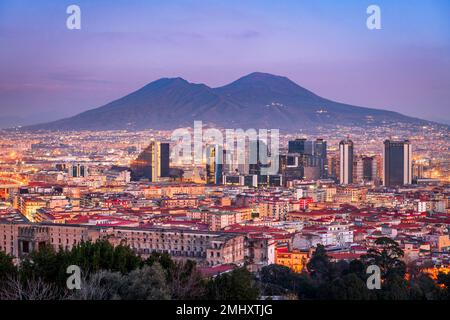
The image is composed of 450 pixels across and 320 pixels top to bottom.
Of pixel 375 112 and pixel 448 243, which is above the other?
pixel 375 112

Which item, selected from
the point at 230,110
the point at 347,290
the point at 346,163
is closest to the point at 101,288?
the point at 347,290

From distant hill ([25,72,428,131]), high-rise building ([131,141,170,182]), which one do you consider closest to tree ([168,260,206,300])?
high-rise building ([131,141,170,182])

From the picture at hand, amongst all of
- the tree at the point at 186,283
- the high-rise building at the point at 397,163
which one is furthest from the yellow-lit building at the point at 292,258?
the high-rise building at the point at 397,163

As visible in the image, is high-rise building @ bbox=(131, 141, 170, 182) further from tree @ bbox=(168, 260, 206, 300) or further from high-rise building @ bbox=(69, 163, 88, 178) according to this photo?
tree @ bbox=(168, 260, 206, 300)

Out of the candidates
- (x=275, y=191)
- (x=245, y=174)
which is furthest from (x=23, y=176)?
(x=275, y=191)

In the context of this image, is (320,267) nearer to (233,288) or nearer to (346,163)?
(233,288)
